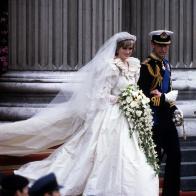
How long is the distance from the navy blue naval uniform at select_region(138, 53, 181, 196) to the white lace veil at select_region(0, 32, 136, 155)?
0.43m

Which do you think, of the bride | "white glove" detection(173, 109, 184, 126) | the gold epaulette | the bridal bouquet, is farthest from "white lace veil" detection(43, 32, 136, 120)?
"white glove" detection(173, 109, 184, 126)

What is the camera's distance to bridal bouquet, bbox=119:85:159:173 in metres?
10.4

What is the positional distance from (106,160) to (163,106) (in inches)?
36.8

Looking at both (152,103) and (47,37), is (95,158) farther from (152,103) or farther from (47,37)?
(47,37)

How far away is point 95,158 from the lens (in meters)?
10.6

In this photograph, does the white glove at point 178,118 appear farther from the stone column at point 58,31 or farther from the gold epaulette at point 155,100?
the stone column at point 58,31

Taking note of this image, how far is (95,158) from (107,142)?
0.26 m

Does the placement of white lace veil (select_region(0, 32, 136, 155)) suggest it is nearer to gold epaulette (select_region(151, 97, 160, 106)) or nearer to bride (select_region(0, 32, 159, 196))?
bride (select_region(0, 32, 159, 196))

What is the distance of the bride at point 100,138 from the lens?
10266 millimetres

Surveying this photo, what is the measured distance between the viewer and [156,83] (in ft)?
34.9

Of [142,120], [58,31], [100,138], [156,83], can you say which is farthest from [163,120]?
[58,31]

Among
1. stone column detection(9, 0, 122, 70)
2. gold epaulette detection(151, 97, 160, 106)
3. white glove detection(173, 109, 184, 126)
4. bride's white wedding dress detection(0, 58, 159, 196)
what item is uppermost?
stone column detection(9, 0, 122, 70)

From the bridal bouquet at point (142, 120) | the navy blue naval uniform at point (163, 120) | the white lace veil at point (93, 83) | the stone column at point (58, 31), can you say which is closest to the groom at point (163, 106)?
the navy blue naval uniform at point (163, 120)

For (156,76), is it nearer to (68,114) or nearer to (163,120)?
(163,120)
